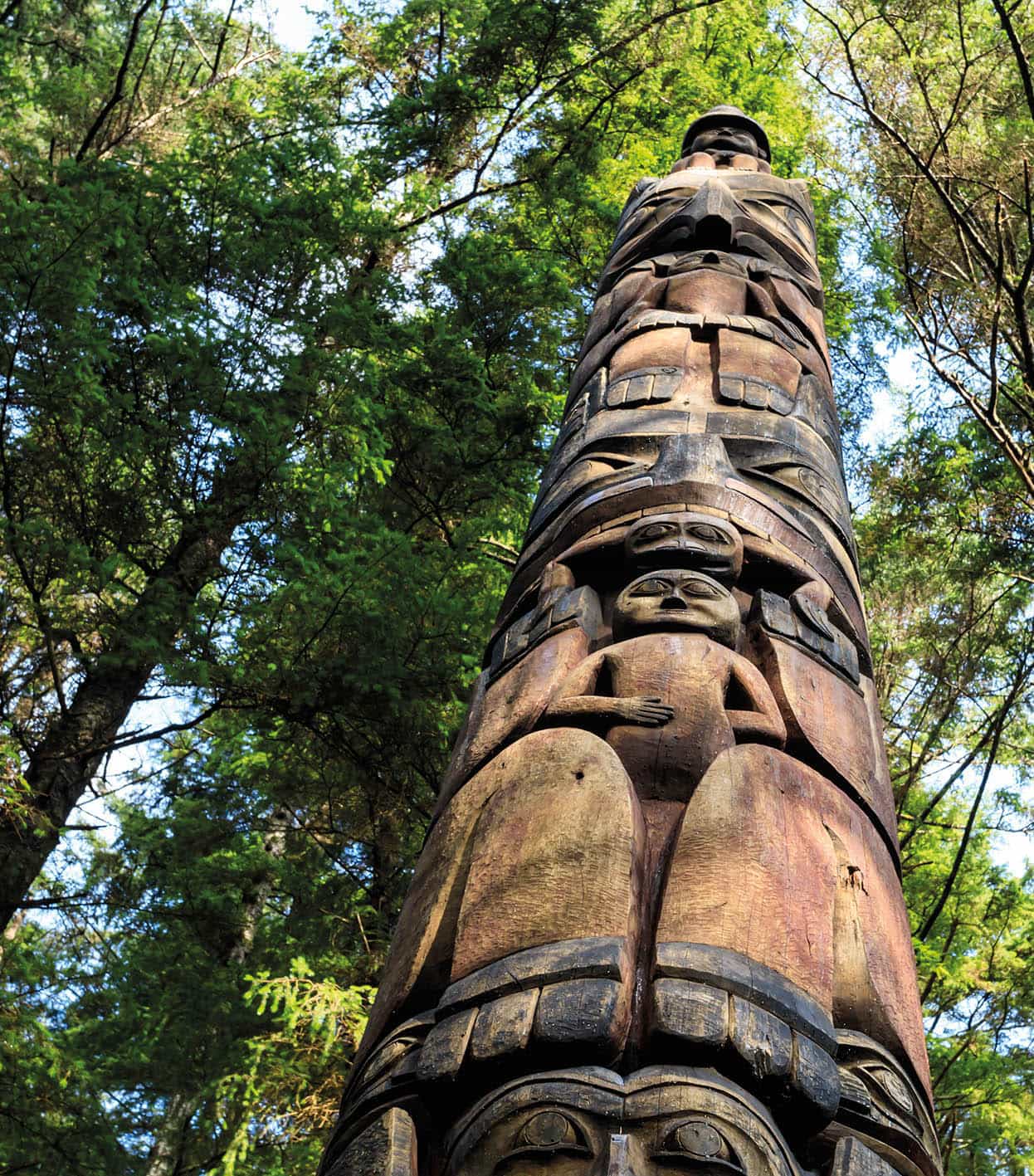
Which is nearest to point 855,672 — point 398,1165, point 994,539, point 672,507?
point 672,507

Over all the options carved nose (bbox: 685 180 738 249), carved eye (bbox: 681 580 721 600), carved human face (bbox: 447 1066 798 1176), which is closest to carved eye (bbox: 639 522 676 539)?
carved eye (bbox: 681 580 721 600)

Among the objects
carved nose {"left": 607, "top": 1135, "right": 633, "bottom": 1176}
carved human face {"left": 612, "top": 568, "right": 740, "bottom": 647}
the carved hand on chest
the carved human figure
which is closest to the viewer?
carved nose {"left": 607, "top": 1135, "right": 633, "bottom": 1176}

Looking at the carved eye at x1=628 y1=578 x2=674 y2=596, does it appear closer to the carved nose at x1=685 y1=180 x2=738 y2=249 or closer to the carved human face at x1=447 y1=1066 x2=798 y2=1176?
the carved human face at x1=447 y1=1066 x2=798 y2=1176

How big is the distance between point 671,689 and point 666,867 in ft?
2.08

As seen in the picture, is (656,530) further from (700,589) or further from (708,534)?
(700,589)

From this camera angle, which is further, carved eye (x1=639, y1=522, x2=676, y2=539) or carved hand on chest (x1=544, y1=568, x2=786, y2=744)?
carved eye (x1=639, y1=522, x2=676, y2=539)

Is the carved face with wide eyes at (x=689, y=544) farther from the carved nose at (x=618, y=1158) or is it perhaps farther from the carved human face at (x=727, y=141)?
the carved human face at (x=727, y=141)

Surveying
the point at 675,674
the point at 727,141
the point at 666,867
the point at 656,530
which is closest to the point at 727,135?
the point at 727,141

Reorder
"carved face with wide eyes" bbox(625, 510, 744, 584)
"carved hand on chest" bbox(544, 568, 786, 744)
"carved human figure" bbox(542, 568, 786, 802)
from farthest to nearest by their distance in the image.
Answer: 1. "carved face with wide eyes" bbox(625, 510, 744, 584)
2. "carved hand on chest" bbox(544, 568, 786, 744)
3. "carved human figure" bbox(542, 568, 786, 802)

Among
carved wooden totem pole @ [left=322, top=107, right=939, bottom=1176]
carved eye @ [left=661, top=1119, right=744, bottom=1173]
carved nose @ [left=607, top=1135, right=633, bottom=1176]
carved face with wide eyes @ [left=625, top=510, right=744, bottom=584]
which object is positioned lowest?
carved nose @ [left=607, top=1135, right=633, bottom=1176]

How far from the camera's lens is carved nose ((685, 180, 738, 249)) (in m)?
7.21

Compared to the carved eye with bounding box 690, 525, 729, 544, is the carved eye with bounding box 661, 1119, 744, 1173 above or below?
below

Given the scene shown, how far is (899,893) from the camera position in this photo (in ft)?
11.6

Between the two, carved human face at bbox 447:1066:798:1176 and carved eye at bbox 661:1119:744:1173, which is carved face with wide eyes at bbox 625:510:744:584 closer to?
carved human face at bbox 447:1066:798:1176
